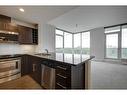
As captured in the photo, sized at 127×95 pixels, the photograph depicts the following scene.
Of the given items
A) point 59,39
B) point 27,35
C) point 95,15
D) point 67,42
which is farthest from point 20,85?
point 67,42

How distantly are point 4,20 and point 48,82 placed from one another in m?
2.83

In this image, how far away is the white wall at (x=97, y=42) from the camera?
7750 millimetres

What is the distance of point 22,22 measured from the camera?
14.6 feet

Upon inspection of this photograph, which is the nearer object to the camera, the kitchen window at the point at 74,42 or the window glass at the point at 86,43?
the kitchen window at the point at 74,42

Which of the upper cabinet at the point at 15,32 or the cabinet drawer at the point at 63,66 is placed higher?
the upper cabinet at the point at 15,32

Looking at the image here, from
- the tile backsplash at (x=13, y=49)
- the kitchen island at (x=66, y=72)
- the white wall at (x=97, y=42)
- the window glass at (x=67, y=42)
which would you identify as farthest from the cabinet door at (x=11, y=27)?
the white wall at (x=97, y=42)

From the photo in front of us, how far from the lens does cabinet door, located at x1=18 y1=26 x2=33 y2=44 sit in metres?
4.01

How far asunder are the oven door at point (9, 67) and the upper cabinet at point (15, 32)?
2.64ft

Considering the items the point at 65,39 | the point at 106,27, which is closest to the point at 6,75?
the point at 65,39

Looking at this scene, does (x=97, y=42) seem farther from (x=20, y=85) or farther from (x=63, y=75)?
(x=63, y=75)

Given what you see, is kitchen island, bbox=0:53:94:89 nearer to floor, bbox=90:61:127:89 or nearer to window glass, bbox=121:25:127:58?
floor, bbox=90:61:127:89

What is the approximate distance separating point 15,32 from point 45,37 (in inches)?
77.3

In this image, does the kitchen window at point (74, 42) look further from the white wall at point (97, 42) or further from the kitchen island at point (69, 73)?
the kitchen island at point (69, 73)

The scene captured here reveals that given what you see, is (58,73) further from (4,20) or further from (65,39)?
(65,39)
